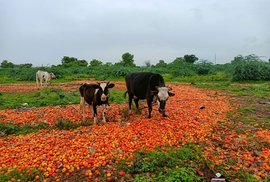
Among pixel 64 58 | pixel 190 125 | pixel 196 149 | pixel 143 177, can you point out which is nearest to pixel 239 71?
pixel 190 125

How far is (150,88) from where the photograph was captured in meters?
9.08

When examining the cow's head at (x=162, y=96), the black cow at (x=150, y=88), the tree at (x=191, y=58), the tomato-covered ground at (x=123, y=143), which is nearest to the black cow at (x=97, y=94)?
the tomato-covered ground at (x=123, y=143)

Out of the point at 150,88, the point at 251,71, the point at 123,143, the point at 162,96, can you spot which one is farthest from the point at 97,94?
the point at 251,71

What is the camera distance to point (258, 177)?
5000 millimetres

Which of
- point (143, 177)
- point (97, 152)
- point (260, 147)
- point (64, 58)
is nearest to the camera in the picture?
point (143, 177)

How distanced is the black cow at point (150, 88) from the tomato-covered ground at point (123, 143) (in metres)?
0.79

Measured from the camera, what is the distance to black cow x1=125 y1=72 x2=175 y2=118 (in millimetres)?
8500

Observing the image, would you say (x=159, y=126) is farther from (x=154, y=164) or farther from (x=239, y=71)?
(x=239, y=71)

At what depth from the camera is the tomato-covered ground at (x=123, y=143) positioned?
214 inches

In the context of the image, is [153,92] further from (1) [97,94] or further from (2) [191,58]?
(2) [191,58]

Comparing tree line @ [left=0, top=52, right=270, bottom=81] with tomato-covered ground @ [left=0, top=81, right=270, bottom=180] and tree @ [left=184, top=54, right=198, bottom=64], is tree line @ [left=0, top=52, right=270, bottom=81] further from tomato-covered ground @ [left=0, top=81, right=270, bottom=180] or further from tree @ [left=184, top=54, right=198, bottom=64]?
tomato-covered ground @ [left=0, top=81, right=270, bottom=180]

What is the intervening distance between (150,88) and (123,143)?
3.25 m

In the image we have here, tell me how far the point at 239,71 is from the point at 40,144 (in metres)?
26.2

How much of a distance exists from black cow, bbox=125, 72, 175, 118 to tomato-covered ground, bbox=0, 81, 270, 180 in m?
0.79
